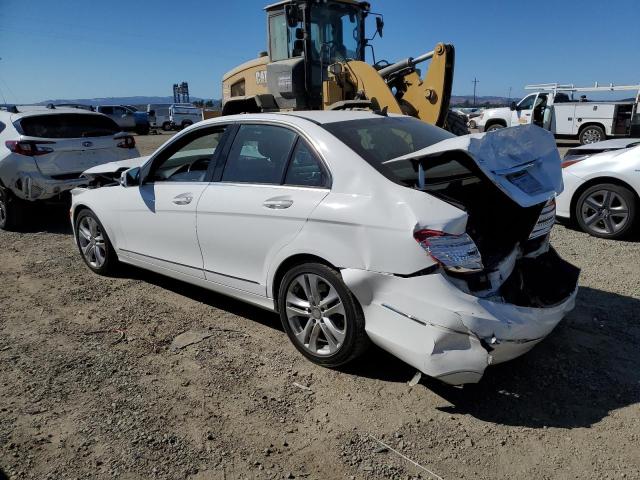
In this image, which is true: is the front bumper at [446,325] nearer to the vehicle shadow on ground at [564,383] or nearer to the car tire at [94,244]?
the vehicle shadow on ground at [564,383]

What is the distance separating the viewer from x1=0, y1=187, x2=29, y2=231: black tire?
7.12m

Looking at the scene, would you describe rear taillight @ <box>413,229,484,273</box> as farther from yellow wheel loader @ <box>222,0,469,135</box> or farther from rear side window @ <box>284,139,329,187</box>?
yellow wheel loader @ <box>222,0,469,135</box>

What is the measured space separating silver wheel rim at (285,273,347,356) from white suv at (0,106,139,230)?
498 centimetres

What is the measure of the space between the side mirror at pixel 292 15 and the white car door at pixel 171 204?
583 centimetres

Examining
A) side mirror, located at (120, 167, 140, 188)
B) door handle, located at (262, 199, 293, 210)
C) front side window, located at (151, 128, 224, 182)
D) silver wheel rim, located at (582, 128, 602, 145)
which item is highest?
front side window, located at (151, 128, 224, 182)

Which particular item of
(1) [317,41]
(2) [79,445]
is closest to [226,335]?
(2) [79,445]

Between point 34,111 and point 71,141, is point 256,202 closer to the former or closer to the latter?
point 71,141

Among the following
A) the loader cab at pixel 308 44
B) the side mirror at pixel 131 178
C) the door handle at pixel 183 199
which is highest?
the loader cab at pixel 308 44

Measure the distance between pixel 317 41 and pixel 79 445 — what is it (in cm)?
920

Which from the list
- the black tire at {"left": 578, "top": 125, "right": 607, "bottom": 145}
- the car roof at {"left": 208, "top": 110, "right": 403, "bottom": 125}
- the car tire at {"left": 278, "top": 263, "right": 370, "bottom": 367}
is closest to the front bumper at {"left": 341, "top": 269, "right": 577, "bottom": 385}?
the car tire at {"left": 278, "top": 263, "right": 370, "bottom": 367}

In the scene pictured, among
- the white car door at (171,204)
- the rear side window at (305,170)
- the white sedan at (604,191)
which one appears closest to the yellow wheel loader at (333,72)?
the white sedan at (604,191)

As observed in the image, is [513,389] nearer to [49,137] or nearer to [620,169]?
[620,169]

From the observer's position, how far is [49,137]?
6.97 meters

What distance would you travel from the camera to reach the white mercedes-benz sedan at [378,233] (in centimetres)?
268
